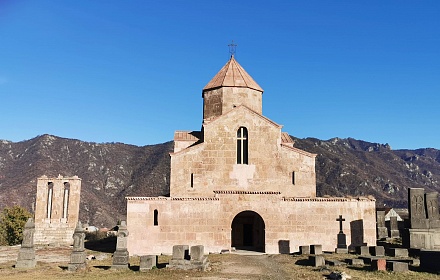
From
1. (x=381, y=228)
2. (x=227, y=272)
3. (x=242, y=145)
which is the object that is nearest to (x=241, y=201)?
(x=242, y=145)

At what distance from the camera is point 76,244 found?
53.8 feet

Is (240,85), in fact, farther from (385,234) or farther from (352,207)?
(385,234)

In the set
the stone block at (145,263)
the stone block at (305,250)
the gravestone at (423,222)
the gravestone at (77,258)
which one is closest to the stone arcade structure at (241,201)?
the stone block at (305,250)

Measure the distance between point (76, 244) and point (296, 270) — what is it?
8924 millimetres

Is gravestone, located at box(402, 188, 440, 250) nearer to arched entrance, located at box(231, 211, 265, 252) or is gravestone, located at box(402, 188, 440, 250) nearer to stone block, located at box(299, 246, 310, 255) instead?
stone block, located at box(299, 246, 310, 255)

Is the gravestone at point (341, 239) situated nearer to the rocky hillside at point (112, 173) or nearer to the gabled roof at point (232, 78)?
the gabled roof at point (232, 78)

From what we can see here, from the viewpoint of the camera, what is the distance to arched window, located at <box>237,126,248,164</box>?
22.6 meters

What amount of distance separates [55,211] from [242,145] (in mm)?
20233

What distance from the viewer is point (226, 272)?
1472 cm

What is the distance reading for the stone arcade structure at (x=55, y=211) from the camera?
32.8m

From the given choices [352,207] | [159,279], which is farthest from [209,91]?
[159,279]

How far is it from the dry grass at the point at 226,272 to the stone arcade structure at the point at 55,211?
15695mm

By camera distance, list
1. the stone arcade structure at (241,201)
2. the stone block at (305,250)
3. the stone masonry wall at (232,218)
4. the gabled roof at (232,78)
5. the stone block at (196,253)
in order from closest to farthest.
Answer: the stone block at (196,253)
the stone block at (305,250)
the stone masonry wall at (232,218)
the stone arcade structure at (241,201)
the gabled roof at (232,78)

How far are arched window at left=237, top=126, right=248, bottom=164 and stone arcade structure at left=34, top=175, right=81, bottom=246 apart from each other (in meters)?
17.6
